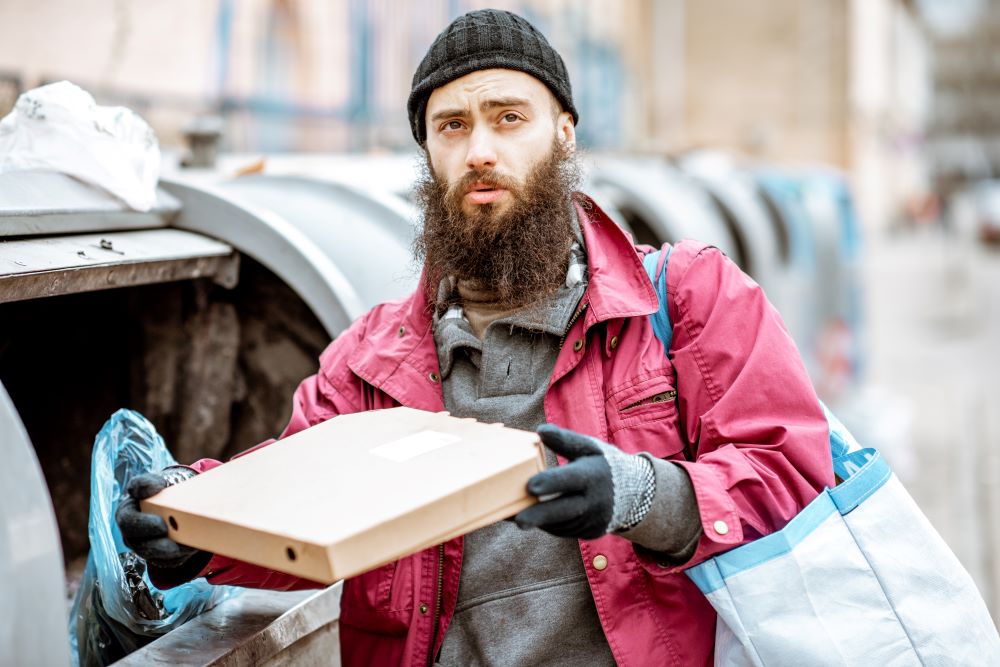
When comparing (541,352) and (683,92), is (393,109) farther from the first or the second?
(683,92)

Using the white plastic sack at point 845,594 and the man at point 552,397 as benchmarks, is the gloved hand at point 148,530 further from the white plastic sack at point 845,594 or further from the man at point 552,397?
the white plastic sack at point 845,594

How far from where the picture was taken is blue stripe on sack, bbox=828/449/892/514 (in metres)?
1.67

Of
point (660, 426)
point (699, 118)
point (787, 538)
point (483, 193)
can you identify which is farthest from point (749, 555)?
point (699, 118)

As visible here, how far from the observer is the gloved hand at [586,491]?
146 centimetres

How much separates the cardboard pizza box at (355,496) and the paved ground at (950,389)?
3.85 metres

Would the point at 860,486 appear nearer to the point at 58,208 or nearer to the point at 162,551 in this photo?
the point at 162,551

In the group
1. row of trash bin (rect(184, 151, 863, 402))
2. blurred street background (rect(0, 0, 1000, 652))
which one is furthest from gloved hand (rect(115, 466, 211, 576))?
blurred street background (rect(0, 0, 1000, 652))

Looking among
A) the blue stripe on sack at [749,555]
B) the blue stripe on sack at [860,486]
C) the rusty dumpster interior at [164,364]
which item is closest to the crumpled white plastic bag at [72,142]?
the rusty dumpster interior at [164,364]

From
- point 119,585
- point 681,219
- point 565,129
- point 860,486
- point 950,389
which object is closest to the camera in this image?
point 860,486

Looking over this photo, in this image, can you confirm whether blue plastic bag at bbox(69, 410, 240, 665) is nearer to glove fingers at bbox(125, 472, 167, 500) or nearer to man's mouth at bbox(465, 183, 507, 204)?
glove fingers at bbox(125, 472, 167, 500)

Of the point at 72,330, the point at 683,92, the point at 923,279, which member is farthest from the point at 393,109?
the point at 683,92

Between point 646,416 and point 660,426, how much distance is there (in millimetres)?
29

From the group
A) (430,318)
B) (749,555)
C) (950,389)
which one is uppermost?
(430,318)

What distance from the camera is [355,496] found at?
1457 mm
